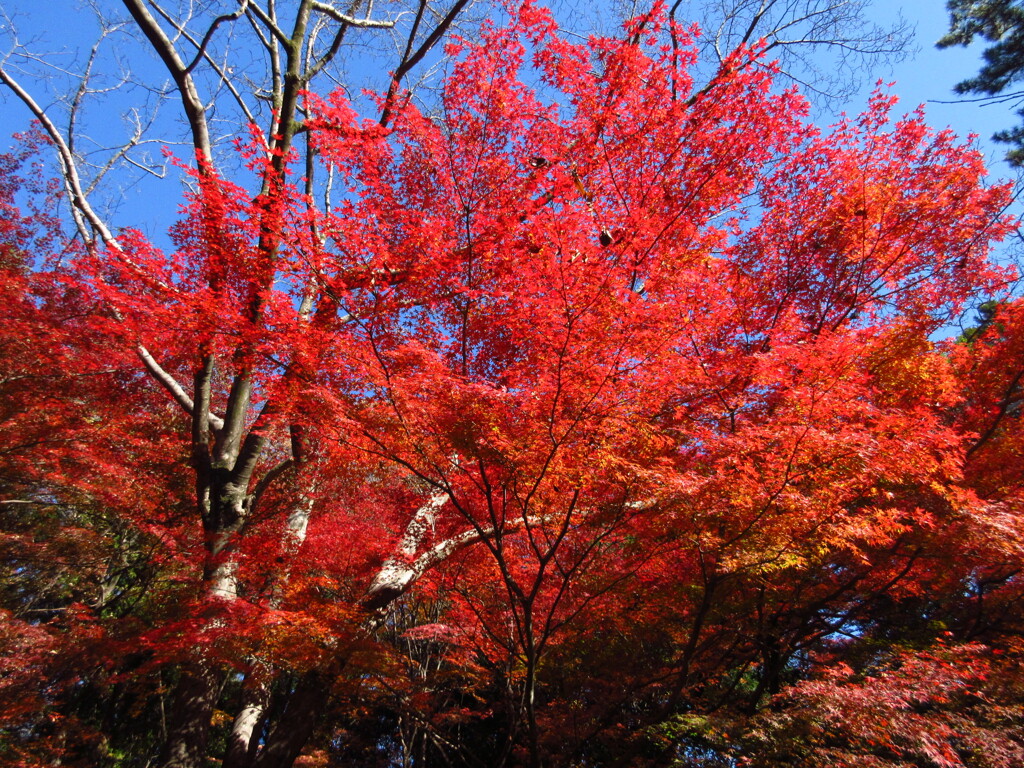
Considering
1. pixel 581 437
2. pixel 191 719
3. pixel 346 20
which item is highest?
pixel 346 20

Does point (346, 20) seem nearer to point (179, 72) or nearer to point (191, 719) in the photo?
point (179, 72)

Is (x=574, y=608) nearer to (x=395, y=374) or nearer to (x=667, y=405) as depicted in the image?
(x=667, y=405)

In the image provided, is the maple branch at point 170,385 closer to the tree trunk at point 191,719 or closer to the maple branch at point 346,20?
the tree trunk at point 191,719

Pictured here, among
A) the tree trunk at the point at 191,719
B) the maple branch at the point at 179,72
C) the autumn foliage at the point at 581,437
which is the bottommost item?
the tree trunk at the point at 191,719

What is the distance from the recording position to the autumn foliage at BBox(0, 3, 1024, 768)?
453 centimetres

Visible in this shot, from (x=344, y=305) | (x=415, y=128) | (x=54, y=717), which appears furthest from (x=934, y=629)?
(x=54, y=717)

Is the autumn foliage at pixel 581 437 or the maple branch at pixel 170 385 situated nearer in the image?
the autumn foliage at pixel 581 437

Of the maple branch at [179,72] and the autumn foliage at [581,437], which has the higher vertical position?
the maple branch at [179,72]

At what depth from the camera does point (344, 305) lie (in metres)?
4.96

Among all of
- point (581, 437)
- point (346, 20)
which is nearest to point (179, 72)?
point (346, 20)

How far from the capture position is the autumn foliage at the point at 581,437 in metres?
4.53

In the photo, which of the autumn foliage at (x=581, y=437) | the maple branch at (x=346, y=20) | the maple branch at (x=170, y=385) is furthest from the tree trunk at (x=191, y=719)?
the maple branch at (x=346, y=20)

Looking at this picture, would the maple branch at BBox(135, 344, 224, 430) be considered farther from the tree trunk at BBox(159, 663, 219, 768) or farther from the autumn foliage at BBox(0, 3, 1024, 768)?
the tree trunk at BBox(159, 663, 219, 768)

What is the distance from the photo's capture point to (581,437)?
450 centimetres
